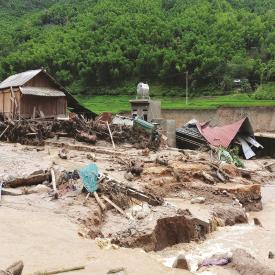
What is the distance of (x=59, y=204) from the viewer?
13.4 m

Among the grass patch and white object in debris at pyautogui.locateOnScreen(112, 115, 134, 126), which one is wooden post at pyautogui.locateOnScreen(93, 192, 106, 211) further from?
the grass patch

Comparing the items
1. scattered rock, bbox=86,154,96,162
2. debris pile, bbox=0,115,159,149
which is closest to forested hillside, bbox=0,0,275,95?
debris pile, bbox=0,115,159,149

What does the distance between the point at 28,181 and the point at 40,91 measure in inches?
692

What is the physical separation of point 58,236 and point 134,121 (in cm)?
1803

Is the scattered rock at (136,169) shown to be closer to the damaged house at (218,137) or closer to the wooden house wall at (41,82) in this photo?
the damaged house at (218,137)

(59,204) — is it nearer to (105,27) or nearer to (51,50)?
(51,50)

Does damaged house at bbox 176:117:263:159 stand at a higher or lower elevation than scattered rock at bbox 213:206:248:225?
higher

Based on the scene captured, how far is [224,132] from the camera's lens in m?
32.4

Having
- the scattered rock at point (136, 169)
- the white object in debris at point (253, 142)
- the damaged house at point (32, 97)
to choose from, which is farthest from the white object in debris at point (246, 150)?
the scattered rock at point (136, 169)

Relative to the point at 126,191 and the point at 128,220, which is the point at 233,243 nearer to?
the point at 128,220

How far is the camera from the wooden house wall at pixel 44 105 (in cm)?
3112

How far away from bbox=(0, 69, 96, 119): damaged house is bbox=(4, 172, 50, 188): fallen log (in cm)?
1489

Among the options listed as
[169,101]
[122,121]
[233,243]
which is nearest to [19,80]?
[122,121]

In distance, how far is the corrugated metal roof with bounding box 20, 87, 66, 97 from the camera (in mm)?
30609
